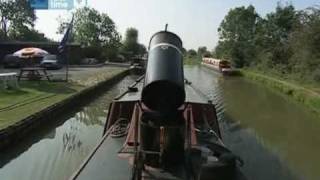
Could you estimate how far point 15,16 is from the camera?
72.0 m

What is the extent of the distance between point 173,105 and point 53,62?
33230mm

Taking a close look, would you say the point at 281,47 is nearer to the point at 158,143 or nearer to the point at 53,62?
the point at 53,62

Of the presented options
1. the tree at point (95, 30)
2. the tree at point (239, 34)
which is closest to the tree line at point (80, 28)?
the tree at point (95, 30)

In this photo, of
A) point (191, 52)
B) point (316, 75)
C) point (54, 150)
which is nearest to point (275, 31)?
point (316, 75)

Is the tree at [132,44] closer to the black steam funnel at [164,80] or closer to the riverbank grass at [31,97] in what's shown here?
the riverbank grass at [31,97]

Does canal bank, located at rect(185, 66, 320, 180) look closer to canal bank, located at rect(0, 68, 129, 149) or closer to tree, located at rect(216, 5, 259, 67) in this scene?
canal bank, located at rect(0, 68, 129, 149)

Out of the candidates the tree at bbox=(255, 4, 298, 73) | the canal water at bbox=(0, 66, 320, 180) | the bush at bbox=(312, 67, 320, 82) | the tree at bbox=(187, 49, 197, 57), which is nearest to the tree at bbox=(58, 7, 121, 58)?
the tree at bbox=(255, 4, 298, 73)

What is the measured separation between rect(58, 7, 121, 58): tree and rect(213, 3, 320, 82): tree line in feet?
50.4

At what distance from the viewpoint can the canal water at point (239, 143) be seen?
11.0 m

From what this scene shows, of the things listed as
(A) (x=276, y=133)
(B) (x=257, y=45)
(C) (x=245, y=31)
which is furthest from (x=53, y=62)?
(C) (x=245, y=31)

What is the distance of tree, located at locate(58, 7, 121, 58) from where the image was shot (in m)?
71.4

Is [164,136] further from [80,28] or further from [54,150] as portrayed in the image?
[80,28]

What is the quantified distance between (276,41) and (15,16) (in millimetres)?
39812

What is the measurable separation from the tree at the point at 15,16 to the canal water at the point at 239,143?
171ft
